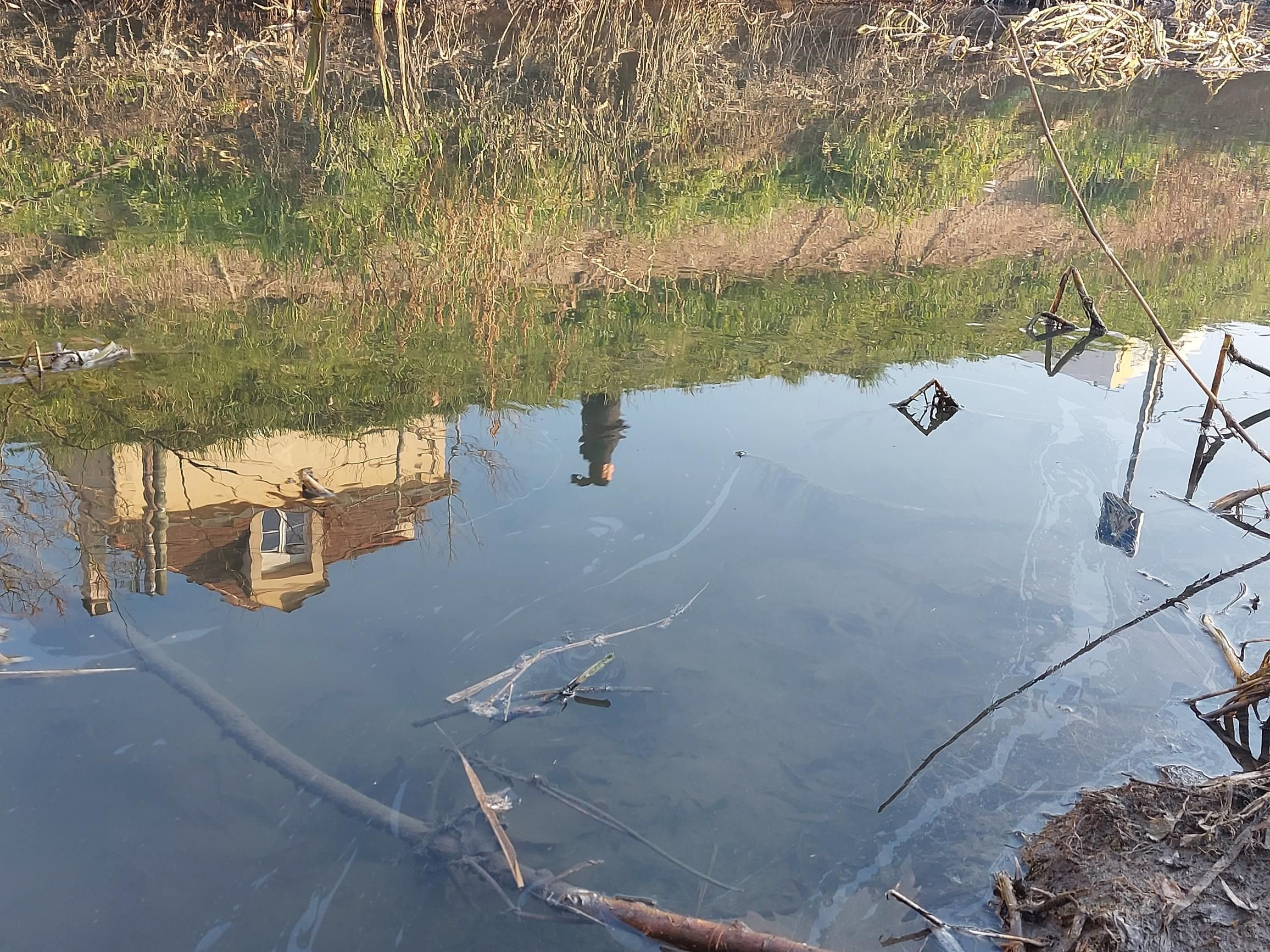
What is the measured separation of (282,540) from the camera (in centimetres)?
386

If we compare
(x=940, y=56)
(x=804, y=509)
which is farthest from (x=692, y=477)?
(x=940, y=56)

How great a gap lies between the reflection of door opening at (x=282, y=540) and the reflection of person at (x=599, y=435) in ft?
3.79

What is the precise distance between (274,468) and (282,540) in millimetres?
663

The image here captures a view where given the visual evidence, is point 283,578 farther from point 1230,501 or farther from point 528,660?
point 1230,501

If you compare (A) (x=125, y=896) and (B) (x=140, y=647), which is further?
(B) (x=140, y=647)

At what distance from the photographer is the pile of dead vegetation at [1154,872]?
219 centimetres

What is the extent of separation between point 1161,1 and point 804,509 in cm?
1824

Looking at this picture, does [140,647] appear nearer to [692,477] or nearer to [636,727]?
[636,727]

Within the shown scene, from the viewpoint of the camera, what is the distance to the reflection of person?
439cm

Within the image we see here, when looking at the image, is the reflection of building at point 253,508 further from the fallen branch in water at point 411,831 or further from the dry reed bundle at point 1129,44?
the dry reed bundle at point 1129,44

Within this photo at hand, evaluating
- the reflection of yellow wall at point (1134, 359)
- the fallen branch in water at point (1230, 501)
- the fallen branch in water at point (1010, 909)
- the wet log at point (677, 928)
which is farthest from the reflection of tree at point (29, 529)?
the reflection of yellow wall at point (1134, 359)

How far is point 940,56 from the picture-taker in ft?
56.2

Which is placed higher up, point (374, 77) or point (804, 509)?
point (374, 77)

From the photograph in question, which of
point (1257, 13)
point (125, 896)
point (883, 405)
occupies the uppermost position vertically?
point (1257, 13)
